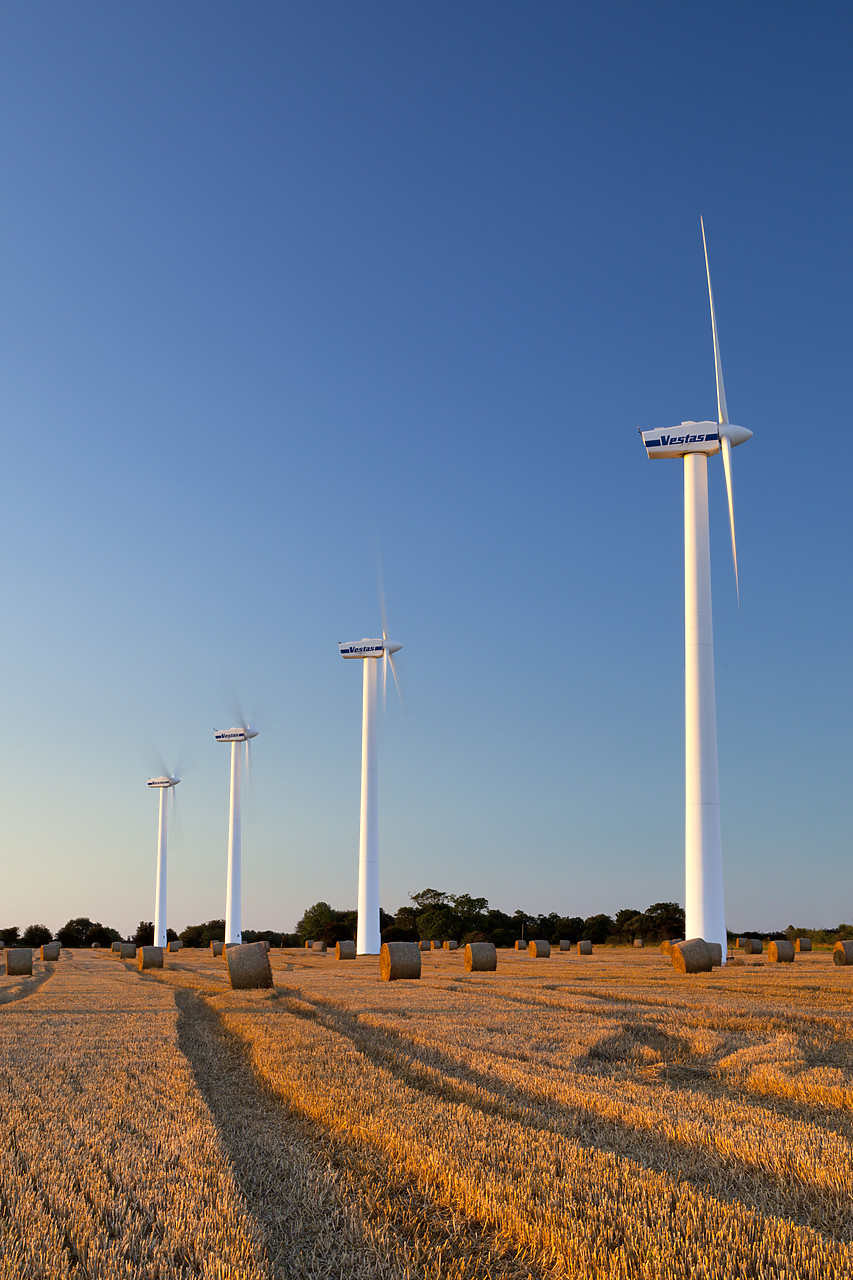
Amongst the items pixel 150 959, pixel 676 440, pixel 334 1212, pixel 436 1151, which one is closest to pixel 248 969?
pixel 150 959

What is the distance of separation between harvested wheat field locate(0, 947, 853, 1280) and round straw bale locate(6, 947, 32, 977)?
1319 inches

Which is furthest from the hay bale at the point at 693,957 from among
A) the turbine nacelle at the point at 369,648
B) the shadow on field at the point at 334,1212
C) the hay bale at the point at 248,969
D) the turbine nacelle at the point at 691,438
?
the turbine nacelle at the point at 369,648

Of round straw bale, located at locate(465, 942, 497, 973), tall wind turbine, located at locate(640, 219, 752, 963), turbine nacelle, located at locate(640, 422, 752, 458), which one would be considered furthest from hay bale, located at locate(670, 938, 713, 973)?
turbine nacelle, located at locate(640, 422, 752, 458)

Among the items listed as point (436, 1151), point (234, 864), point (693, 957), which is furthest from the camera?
point (234, 864)

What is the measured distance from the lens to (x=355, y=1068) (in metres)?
13.8

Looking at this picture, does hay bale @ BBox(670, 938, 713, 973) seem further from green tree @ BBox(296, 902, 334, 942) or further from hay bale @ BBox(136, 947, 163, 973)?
green tree @ BBox(296, 902, 334, 942)

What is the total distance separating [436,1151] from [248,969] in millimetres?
26838

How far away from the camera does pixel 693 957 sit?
135 ft

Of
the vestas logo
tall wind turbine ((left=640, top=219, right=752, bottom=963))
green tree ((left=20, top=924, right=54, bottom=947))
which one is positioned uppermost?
the vestas logo

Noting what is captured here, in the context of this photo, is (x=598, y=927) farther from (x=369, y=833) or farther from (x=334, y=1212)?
(x=334, y=1212)

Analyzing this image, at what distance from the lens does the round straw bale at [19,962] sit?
163ft

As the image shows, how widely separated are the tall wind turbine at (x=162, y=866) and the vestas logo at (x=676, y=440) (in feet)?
248

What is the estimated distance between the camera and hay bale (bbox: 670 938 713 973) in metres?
40.9

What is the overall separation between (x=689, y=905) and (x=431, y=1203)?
42076 mm
